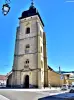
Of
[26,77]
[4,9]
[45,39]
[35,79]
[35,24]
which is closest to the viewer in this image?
[4,9]

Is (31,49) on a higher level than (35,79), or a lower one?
higher

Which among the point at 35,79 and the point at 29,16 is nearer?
the point at 35,79

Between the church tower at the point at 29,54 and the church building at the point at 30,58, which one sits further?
the church building at the point at 30,58

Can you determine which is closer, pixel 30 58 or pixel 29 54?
pixel 30 58

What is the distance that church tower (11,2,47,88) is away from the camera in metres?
38.0

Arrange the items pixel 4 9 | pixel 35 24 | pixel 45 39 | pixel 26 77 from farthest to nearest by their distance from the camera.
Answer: pixel 45 39 < pixel 35 24 < pixel 26 77 < pixel 4 9

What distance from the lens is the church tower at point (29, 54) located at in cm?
3801

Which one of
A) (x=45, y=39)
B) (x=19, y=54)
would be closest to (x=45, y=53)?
(x=45, y=39)

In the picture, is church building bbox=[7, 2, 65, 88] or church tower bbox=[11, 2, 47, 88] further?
church building bbox=[7, 2, 65, 88]

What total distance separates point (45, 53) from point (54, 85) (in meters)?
9.45

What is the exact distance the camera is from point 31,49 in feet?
133

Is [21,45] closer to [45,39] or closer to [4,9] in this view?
[45,39]

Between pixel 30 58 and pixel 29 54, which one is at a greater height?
pixel 29 54

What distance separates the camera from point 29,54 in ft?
132
